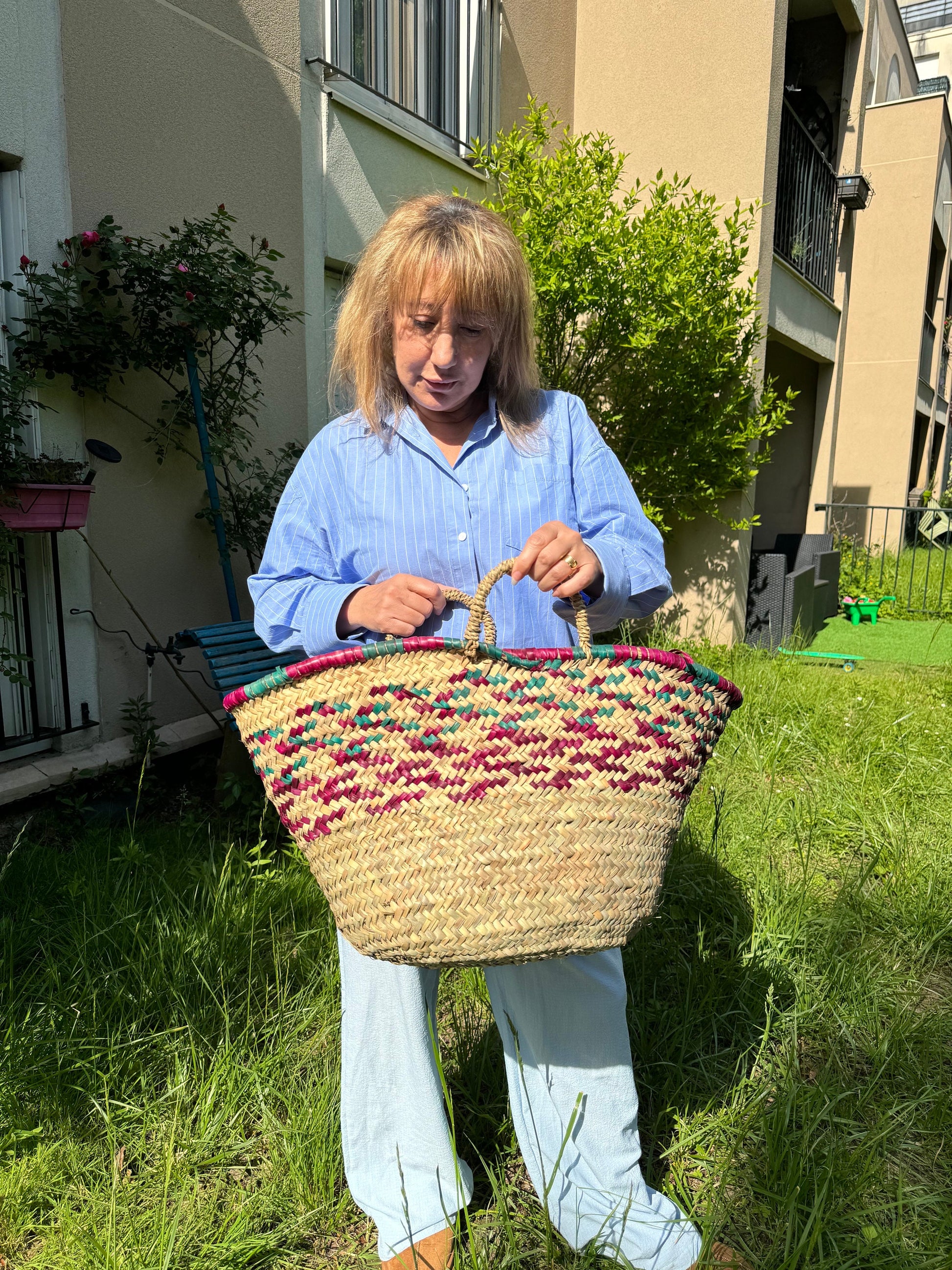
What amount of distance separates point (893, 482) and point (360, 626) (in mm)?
13948

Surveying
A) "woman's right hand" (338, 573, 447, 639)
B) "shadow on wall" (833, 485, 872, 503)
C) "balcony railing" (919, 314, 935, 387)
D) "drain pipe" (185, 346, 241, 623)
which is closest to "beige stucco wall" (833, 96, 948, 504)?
"shadow on wall" (833, 485, 872, 503)

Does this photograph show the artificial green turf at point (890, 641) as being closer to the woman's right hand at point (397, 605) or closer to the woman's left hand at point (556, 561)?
the woman's left hand at point (556, 561)

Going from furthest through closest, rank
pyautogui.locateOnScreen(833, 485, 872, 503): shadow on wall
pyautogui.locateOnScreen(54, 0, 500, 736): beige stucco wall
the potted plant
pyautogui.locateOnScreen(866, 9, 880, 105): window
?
pyautogui.locateOnScreen(833, 485, 872, 503): shadow on wall → pyautogui.locateOnScreen(866, 9, 880, 105): window → pyautogui.locateOnScreen(54, 0, 500, 736): beige stucco wall → the potted plant

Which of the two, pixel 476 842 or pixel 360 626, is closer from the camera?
pixel 476 842

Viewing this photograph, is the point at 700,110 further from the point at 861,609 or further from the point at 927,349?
the point at 927,349

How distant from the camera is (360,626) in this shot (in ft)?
4.66

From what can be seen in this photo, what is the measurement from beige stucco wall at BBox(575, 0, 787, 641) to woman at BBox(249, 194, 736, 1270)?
535cm

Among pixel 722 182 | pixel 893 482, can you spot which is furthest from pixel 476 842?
pixel 893 482

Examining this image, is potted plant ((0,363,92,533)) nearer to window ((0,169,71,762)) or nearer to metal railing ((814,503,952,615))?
window ((0,169,71,762))

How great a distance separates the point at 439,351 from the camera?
147 cm

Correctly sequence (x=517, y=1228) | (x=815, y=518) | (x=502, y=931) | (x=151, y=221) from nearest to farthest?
(x=502, y=931) < (x=517, y=1228) < (x=151, y=221) < (x=815, y=518)

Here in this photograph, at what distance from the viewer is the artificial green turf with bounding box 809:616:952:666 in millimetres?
7133

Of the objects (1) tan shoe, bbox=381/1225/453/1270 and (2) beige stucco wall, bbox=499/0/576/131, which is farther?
(2) beige stucco wall, bbox=499/0/576/131

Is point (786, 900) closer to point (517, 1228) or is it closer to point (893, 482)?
point (517, 1228)
